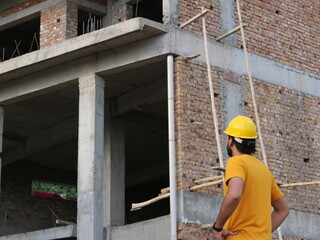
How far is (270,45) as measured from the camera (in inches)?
590

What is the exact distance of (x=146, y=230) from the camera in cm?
1340

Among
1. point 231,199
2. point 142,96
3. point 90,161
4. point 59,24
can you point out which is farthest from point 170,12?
point 231,199

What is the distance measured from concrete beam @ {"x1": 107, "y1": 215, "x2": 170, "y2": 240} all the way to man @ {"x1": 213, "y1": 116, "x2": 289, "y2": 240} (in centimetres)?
827

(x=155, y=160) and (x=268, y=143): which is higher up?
(x=155, y=160)

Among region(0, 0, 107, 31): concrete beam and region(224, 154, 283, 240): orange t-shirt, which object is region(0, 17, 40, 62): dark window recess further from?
region(224, 154, 283, 240): orange t-shirt

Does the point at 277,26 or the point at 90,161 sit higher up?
the point at 277,26

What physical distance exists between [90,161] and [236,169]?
960 cm

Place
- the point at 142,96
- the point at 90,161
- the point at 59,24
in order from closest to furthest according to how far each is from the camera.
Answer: the point at 90,161 < the point at 59,24 < the point at 142,96

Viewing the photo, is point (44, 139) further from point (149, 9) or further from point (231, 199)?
point (231, 199)

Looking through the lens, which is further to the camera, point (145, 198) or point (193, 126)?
point (145, 198)

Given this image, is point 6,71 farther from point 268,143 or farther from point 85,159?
point 268,143

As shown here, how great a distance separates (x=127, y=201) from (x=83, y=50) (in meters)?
12.1

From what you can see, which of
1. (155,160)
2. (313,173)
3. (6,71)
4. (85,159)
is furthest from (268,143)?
(155,160)

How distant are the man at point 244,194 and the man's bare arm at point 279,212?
8.3 inches
